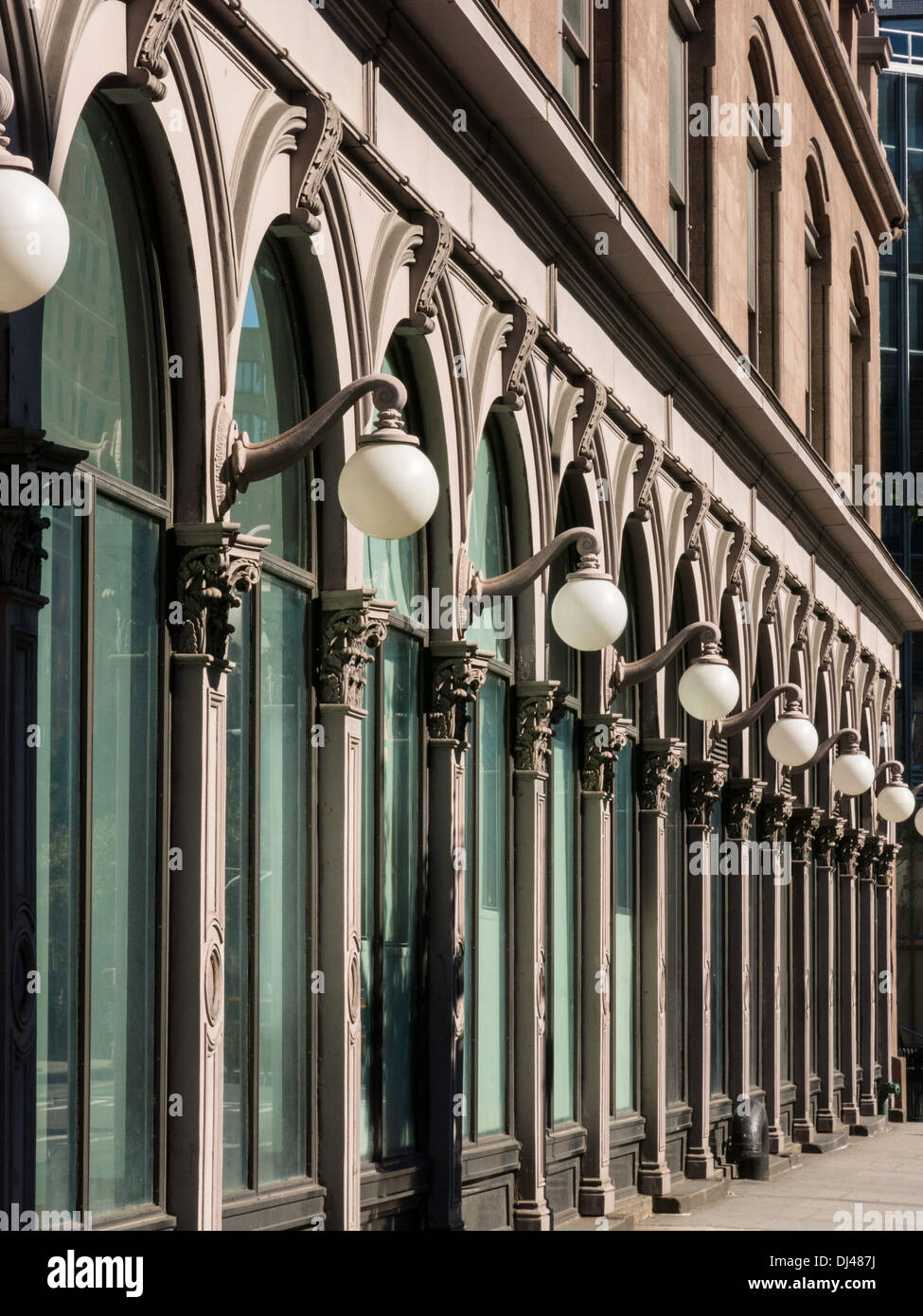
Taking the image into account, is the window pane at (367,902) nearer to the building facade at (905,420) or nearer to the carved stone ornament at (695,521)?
the carved stone ornament at (695,521)

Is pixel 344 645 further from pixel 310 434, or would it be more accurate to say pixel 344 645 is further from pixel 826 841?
pixel 826 841

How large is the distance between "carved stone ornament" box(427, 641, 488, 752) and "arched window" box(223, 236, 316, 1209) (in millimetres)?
2342

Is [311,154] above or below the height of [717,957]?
above

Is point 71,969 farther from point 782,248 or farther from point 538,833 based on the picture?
point 782,248

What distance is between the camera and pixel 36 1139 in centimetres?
977

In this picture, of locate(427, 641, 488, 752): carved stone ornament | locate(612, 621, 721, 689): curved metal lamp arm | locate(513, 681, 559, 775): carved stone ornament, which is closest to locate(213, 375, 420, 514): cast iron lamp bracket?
locate(427, 641, 488, 752): carved stone ornament

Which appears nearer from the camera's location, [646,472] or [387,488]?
[387,488]

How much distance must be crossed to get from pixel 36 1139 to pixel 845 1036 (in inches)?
1128

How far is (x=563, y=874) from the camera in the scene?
1967cm

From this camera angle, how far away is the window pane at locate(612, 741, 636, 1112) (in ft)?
70.5

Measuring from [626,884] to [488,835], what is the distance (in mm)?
5018

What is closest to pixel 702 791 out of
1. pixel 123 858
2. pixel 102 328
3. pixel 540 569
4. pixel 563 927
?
pixel 563 927

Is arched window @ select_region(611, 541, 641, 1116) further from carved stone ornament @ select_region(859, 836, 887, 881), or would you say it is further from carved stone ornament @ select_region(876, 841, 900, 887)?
carved stone ornament @ select_region(876, 841, 900, 887)

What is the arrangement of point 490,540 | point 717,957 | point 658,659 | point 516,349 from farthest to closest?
point 717,957 < point 658,659 < point 490,540 < point 516,349
